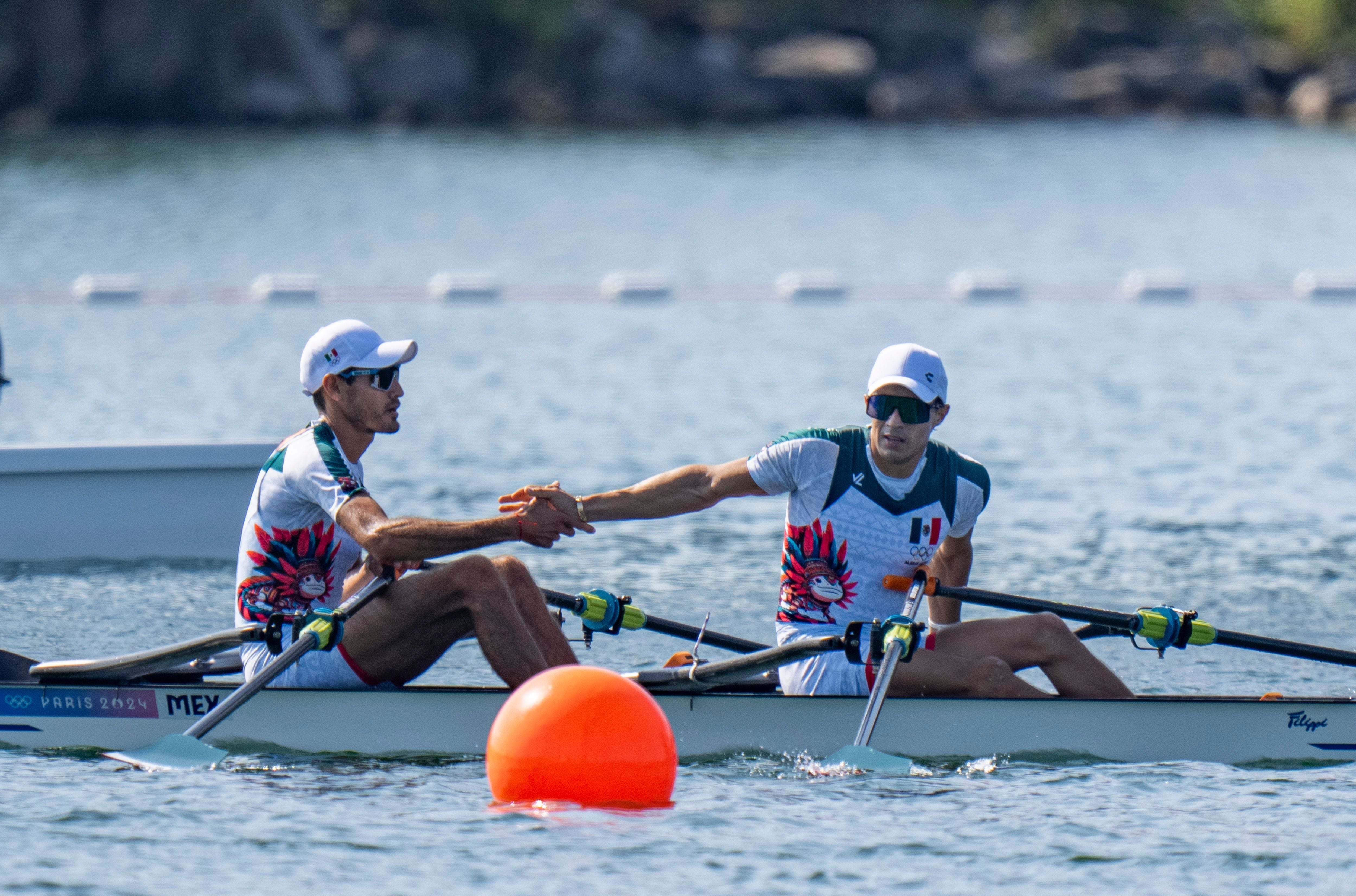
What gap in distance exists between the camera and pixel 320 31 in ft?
176

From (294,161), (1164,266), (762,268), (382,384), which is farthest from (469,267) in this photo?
(382,384)

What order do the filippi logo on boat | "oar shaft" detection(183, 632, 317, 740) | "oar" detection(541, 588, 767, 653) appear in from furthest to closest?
1. "oar" detection(541, 588, 767, 653)
2. the filippi logo on boat
3. "oar shaft" detection(183, 632, 317, 740)

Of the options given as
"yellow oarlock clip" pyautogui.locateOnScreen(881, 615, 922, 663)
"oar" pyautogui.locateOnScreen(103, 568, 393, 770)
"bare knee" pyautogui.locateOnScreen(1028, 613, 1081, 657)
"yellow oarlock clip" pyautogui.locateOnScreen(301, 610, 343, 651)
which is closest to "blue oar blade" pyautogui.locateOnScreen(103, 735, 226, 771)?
"oar" pyautogui.locateOnScreen(103, 568, 393, 770)

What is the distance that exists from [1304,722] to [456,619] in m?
3.26

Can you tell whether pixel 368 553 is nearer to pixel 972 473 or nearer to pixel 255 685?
pixel 255 685

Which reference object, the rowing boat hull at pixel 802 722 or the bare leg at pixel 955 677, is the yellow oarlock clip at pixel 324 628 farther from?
the bare leg at pixel 955 677

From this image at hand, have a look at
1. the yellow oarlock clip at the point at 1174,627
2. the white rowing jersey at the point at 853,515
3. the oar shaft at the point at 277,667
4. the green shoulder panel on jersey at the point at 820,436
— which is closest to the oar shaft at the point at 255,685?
the oar shaft at the point at 277,667

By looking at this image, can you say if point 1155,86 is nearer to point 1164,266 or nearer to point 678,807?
point 1164,266

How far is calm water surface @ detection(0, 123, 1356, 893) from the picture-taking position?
639cm

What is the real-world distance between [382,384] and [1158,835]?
3218 mm

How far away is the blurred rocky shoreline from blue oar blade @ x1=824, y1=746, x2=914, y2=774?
4687cm

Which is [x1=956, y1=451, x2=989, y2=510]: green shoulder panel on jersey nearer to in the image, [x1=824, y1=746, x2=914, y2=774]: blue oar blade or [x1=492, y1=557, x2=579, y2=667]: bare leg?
[x1=824, y1=746, x2=914, y2=774]: blue oar blade

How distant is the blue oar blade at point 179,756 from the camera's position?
23.2 feet

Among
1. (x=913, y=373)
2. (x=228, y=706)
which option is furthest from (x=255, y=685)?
(x=913, y=373)
